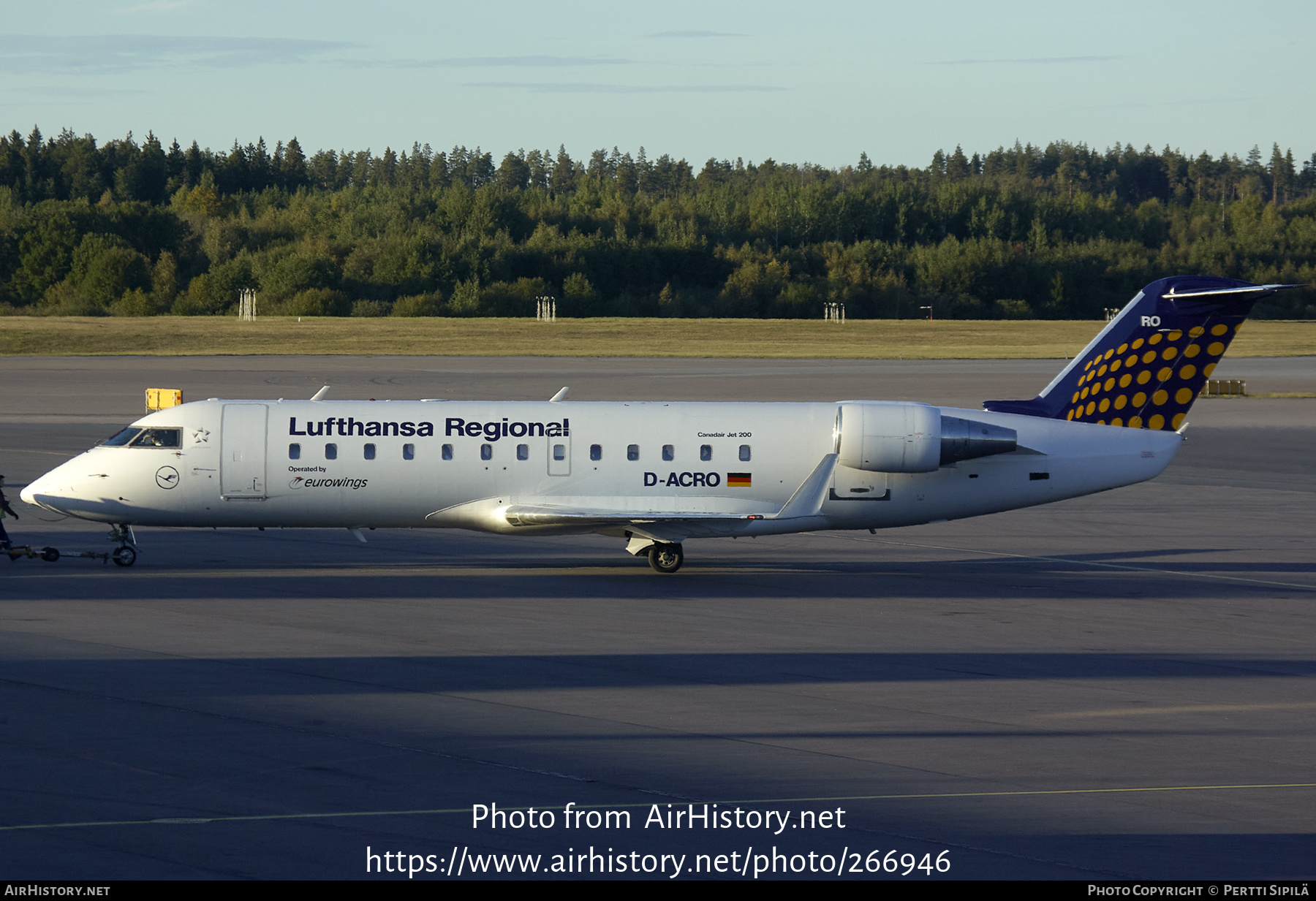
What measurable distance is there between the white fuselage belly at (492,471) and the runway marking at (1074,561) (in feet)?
10.7

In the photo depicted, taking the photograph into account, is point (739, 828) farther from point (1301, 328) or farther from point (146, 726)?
point (1301, 328)

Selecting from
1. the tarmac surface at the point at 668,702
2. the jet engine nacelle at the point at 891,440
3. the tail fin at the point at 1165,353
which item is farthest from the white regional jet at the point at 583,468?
the tarmac surface at the point at 668,702

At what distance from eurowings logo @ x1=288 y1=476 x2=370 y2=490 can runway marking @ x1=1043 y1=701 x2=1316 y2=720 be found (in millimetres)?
13826

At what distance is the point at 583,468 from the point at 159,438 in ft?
26.0

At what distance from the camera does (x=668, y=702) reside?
1716 cm

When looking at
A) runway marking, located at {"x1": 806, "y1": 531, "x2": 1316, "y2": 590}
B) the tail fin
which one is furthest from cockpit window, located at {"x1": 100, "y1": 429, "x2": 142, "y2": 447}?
the tail fin

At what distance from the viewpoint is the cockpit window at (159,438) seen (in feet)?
85.8

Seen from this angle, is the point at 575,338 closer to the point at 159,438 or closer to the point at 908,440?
the point at 159,438

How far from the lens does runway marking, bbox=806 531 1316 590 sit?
27094 millimetres

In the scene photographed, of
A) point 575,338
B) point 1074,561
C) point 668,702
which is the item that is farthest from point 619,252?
point 668,702

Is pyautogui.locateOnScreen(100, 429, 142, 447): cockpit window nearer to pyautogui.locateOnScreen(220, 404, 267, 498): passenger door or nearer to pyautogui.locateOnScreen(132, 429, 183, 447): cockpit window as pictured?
pyautogui.locateOnScreen(132, 429, 183, 447): cockpit window
